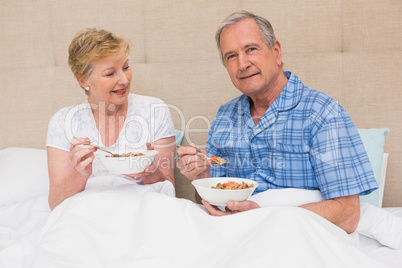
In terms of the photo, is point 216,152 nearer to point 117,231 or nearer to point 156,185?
point 156,185

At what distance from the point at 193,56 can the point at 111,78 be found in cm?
60

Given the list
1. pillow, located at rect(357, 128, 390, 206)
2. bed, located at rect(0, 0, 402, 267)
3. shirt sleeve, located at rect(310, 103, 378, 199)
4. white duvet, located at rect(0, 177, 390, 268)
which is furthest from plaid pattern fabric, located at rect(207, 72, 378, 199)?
pillow, located at rect(357, 128, 390, 206)

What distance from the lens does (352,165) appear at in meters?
1.39

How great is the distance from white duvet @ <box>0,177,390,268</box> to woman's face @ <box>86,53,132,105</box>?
0.50 meters

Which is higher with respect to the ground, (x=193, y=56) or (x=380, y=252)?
(x=193, y=56)

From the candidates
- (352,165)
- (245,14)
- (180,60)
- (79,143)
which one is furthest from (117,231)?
(180,60)

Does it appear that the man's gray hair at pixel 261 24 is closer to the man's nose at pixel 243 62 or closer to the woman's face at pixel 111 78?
the man's nose at pixel 243 62

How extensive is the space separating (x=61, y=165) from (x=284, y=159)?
0.92m

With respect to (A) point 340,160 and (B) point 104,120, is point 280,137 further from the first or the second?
(B) point 104,120

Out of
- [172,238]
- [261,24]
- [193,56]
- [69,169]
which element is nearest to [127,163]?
[172,238]

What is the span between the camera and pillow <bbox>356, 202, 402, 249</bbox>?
1.39 m

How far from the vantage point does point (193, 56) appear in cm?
219

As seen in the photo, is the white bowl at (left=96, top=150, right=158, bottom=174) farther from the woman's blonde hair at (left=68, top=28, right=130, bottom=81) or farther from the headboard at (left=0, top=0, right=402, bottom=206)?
the headboard at (left=0, top=0, right=402, bottom=206)

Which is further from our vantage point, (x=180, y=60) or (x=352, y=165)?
(x=180, y=60)
